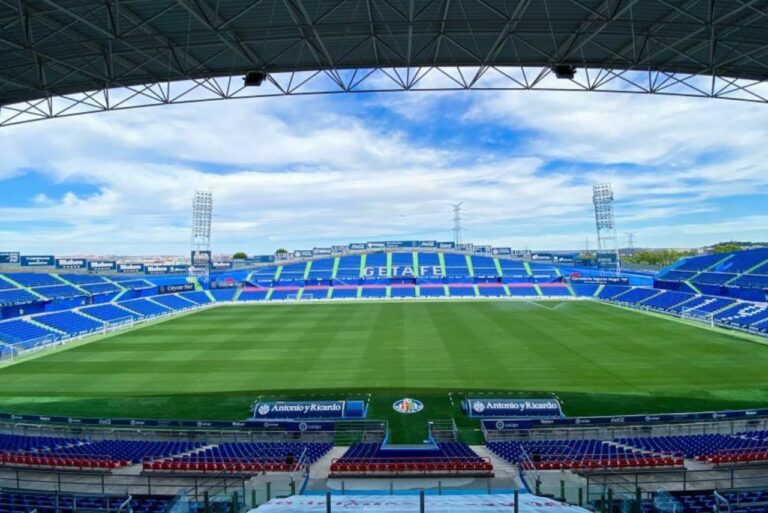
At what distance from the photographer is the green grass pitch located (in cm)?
2083

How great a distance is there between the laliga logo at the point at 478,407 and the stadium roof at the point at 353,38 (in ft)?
42.1

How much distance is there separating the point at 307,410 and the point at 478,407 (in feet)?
23.5

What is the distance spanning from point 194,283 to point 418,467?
213 feet

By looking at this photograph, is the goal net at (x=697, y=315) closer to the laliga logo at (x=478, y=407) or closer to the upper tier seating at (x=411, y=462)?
the laliga logo at (x=478, y=407)

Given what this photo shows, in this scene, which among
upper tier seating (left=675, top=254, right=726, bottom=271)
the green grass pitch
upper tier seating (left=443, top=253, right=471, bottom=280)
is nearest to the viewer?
the green grass pitch

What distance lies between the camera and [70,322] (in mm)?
41969

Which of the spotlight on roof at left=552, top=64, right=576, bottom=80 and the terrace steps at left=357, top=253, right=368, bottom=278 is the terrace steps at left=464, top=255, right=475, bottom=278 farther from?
the spotlight on roof at left=552, top=64, right=576, bottom=80

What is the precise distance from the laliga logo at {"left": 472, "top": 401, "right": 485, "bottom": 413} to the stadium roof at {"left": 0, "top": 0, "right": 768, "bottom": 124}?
12833 millimetres

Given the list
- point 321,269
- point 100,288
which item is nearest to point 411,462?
point 100,288

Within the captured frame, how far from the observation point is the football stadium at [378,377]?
34.3ft

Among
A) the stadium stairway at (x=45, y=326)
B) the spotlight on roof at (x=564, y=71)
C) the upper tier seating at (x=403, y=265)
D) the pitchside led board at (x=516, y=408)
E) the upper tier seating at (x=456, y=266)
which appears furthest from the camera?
the upper tier seating at (x=403, y=265)

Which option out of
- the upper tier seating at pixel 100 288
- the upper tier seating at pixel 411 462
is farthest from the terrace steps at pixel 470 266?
the upper tier seating at pixel 411 462

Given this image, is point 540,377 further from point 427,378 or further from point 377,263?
point 377,263

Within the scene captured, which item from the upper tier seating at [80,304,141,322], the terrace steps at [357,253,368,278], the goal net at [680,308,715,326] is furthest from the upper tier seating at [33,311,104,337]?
the goal net at [680,308,715,326]
